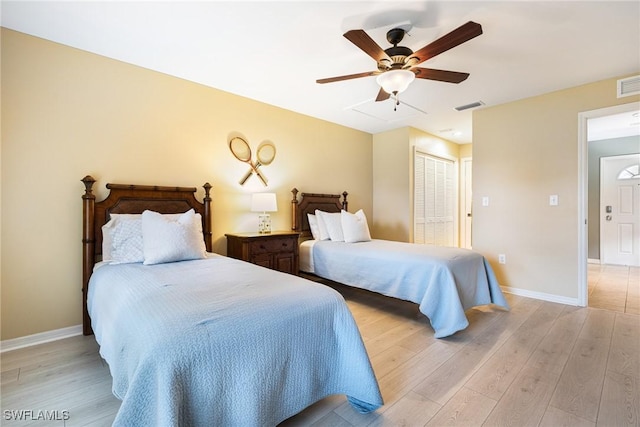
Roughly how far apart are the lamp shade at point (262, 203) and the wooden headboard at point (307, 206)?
2.03ft

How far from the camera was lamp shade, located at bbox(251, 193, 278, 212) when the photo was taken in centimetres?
339

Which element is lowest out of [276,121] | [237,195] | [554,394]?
[554,394]

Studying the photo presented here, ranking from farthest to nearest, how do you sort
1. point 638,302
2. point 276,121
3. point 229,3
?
point 276,121 < point 638,302 < point 229,3

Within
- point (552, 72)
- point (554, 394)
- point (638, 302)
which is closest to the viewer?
point (554, 394)

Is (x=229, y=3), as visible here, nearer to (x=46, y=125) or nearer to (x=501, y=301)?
(x=46, y=125)

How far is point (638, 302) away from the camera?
3.30 metres

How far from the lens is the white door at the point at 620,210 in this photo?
512 centimetres

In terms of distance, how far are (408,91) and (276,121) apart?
1.71 metres

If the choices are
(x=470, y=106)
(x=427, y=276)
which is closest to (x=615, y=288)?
(x=470, y=106)

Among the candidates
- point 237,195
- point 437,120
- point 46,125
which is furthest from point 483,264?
point 46,125

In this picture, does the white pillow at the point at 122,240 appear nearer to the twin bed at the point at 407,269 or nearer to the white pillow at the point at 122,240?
the white pillow at the point at 122,240

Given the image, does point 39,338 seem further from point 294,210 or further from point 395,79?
point 395,79

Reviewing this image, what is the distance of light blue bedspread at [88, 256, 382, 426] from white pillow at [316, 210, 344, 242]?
2.05 m

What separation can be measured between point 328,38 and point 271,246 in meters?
2.12
